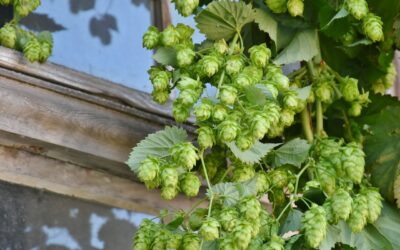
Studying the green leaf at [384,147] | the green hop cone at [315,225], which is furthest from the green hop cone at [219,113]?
the green leaf at [384,147]

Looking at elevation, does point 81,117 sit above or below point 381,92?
below

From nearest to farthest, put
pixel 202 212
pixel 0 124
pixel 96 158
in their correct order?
pixel 202 212 < pixel 0 124 < pixel 96 158

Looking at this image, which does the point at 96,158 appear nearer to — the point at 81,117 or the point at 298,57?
the point at 81,117

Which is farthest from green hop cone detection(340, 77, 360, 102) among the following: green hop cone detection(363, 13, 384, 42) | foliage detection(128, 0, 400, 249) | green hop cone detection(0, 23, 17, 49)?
green hop cone detection(0, 23, 17, 49)

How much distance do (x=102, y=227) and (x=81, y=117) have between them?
0.90 feet

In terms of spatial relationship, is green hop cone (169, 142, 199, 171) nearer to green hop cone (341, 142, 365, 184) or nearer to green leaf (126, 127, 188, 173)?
green leaf (126, 127, 188, 173)

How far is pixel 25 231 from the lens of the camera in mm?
2354

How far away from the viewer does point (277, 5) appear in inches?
87.0

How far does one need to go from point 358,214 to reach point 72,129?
0.70 metres

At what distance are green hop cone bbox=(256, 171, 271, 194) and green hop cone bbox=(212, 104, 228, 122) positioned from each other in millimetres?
190

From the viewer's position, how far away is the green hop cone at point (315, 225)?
1.91m

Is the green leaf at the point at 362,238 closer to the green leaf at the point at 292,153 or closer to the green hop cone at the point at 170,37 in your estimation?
the green leaf at the point at 292,153

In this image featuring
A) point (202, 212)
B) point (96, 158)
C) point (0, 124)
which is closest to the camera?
point (202, 212)

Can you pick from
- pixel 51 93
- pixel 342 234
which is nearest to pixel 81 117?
pixel 51 93
